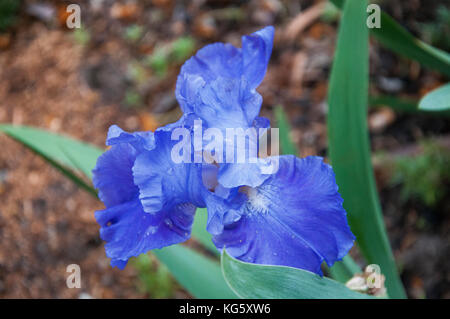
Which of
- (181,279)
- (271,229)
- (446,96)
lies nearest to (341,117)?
(446,96)

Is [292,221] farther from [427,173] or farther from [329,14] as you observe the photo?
[329,14]

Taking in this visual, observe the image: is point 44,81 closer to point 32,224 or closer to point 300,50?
point 32,224

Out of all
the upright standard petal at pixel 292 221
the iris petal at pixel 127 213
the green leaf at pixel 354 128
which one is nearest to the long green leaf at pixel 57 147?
the iris petal at pixel 127 213

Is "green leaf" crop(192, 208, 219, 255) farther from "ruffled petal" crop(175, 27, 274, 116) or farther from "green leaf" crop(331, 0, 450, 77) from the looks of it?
"green leaf" crop(331, 0, 450, 77)

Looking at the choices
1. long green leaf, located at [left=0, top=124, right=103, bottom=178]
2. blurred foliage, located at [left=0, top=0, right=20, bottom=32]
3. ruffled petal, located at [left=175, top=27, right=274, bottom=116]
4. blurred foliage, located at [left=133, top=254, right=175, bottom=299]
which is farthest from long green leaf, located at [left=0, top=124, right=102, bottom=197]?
blurred foliage, located at [left=0, top=0, right=20, bottom=32]

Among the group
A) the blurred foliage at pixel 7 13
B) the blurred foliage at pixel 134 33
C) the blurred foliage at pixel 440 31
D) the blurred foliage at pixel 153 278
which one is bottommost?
the blurred foliage at pixel 153 278

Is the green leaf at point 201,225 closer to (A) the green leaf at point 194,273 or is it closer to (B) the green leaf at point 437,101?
(A) the green leaf at point 194,273
